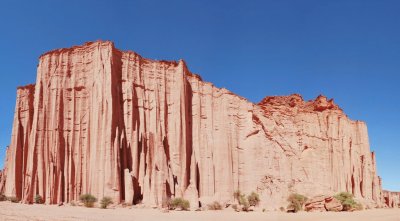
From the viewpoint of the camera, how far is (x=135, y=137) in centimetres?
3800

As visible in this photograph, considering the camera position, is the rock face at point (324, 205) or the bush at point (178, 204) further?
the rock face at point (324, 205)

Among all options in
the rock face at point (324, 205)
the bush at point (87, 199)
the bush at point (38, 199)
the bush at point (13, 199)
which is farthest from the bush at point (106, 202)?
the rock face at point (324, 205)

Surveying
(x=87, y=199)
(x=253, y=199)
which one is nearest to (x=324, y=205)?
(x=253, y=199)

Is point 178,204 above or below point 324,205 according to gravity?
above

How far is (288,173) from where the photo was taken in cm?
5547

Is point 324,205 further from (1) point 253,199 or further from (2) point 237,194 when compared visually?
(2) point 237,194

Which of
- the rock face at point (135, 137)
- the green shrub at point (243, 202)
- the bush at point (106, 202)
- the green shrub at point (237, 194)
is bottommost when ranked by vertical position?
the green shrub at point (243, 202)

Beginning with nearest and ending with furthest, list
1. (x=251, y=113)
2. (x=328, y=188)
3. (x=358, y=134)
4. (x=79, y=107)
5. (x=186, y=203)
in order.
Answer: (x=186, y=203) < (x=79, y=107) < (x=251, y=113) < (x=328, y=188) < (x=358, y=134)

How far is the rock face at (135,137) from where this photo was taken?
1396 inches

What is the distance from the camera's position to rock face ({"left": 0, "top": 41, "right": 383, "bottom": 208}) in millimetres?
35469

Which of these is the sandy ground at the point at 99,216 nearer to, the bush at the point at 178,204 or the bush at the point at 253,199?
the bush at the point at 178,204

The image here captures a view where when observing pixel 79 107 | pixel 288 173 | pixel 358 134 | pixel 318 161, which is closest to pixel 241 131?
pixel 288 173

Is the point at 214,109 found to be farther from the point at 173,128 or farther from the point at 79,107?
the point at 79,107

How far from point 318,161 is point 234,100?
17.7 metres
